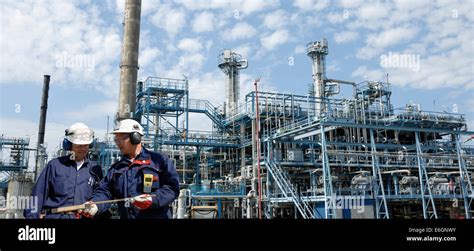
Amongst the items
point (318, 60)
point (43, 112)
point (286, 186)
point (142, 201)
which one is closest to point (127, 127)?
point (142, 201)

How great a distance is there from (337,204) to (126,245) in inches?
743

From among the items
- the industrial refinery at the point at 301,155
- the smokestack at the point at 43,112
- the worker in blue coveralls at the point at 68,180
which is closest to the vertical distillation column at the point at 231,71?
the industrial refinery at the point at 301,155

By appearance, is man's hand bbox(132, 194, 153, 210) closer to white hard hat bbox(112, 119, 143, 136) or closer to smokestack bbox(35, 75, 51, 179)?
white hard hat bbox(112, 119, 143, 136)

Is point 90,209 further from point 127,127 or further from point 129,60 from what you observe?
point 129,60

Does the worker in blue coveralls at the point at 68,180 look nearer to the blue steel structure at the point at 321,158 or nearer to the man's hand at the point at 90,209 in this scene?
the man's hand at the point at 90,209

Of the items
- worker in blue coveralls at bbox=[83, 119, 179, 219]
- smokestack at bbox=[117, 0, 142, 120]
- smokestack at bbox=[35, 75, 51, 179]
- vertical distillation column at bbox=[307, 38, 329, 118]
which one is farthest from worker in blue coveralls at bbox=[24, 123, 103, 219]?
vertical distillation column at bbox=[307, 38, 329, 118]

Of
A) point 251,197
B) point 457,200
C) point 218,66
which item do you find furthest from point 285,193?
point 218,66

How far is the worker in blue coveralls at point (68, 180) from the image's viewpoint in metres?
4.34

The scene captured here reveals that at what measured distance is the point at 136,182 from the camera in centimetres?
431

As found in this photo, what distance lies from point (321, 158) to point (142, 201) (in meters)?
24.8

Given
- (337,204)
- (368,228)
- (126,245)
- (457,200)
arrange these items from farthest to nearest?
(457,200), (337,204), (368,228), (126,245)

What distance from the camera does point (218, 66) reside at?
43.9 meters

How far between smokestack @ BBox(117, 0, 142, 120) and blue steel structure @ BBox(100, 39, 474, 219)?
297cm

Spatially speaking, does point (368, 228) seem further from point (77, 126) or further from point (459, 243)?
point (77, 126)
